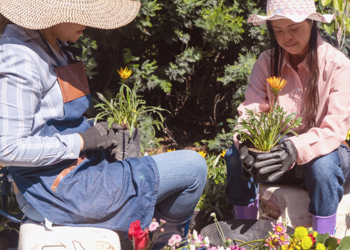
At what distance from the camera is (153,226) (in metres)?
1.60

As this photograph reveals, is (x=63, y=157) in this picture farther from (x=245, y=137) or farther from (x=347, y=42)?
(x=347, y=42)

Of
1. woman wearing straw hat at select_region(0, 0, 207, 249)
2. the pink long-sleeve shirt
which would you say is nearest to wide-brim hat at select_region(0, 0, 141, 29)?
woman wearing straw hat at select_region(0, 0, 207, 249)

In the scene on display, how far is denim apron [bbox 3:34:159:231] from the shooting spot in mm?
1602

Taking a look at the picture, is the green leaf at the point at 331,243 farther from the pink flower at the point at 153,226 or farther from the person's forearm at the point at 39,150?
the person's forearm at the point at 39,150

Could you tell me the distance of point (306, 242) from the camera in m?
1.29

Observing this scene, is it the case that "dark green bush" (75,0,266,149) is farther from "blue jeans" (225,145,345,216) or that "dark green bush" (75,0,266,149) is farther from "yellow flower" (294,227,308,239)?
"yellow flower" (294,227,308,239)

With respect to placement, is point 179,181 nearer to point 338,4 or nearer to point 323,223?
point 323,223

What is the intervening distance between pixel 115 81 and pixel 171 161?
2.20m

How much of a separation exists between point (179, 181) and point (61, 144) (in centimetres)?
63

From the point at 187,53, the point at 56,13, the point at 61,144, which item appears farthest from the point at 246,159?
the point at 187,53

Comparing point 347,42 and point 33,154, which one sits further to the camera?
point 347,42

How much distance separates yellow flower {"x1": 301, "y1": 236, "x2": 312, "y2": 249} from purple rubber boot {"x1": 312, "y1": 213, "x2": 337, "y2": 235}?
64 centimetres

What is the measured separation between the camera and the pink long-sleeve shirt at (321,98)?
71.9 inches

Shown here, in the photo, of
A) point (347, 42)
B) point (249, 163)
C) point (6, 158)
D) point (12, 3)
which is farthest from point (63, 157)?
point (347, 42)
